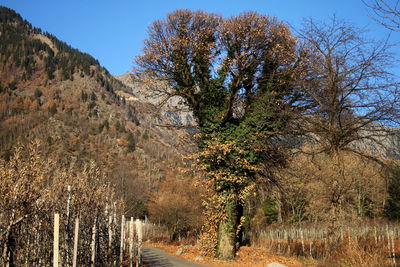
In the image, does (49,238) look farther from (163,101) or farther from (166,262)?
(163,101)

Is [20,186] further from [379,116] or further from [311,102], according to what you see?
[311,102]

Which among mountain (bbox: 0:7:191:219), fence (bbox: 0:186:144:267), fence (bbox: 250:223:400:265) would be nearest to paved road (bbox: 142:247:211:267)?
fence (bbox: 0:186:144:267)

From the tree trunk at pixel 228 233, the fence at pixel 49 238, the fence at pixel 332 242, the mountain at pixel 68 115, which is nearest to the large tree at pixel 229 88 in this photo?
the tree trunk at pixel 228 233

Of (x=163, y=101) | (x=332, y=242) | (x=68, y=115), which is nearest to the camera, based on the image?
(x=332, y=242)

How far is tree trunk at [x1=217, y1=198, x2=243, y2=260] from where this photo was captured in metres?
16.3

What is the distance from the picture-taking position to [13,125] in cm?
12925

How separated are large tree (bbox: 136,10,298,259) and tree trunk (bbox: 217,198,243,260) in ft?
0.14

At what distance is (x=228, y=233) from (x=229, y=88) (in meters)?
6.66

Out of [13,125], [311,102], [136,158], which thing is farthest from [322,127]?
[13,125]

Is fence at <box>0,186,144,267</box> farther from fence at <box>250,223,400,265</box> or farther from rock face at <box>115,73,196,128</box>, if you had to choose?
rock face at <box>115,73,196,128</box>

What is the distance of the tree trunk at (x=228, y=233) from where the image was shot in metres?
16.3

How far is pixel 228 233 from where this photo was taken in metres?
16.5

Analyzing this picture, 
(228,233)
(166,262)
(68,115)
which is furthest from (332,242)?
(68,115)

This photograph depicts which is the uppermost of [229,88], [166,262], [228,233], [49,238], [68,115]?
[68,115]
